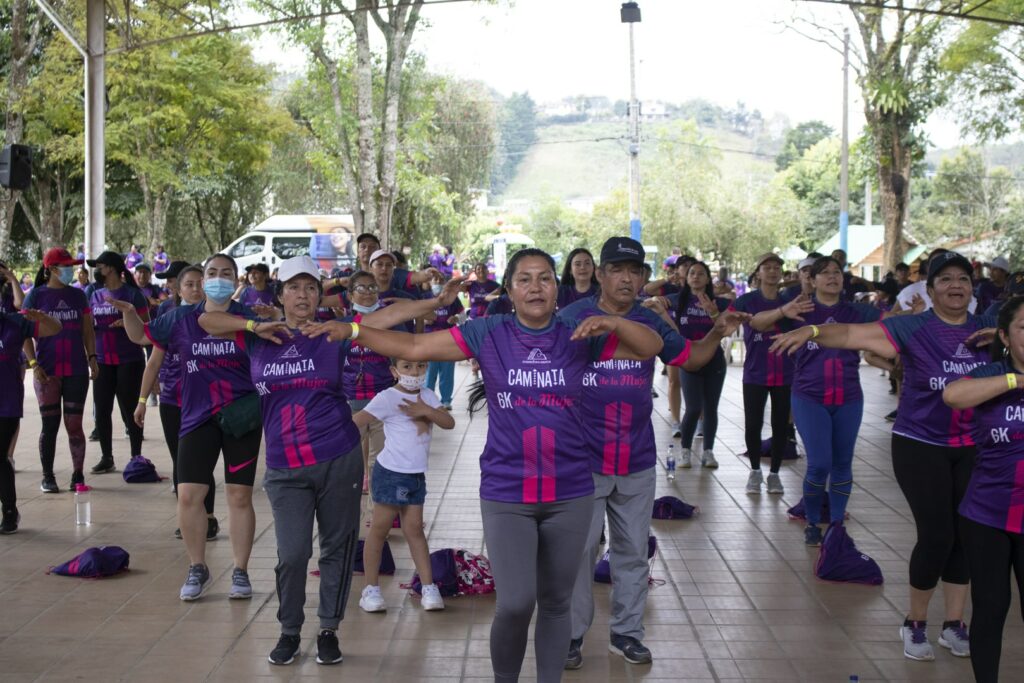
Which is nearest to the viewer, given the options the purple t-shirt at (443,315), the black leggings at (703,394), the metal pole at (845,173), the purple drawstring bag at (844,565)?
the purple drawstring bag at (844,565)

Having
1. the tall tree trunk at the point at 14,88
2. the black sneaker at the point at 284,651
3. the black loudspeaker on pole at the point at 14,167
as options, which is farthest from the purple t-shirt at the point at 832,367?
the tall tree trunk at the point at 14,88

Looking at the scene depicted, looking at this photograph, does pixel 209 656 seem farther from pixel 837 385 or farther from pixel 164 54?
pixel 164 54

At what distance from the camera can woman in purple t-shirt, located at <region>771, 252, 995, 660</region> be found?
5.74 m

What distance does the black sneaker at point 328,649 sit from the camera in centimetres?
589

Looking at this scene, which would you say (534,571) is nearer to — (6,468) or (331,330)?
(331,330)

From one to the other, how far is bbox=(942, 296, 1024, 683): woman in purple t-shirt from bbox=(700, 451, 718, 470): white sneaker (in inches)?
250

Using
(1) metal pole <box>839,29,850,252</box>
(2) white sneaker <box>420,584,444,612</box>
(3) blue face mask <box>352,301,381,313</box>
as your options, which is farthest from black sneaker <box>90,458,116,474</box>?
(1) metal pole <box>839,29,850,252</box>

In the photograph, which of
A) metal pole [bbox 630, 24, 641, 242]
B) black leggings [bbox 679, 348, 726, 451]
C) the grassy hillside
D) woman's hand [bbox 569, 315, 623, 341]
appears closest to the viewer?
woman's hand [bbox 569, 315, 623, 341]

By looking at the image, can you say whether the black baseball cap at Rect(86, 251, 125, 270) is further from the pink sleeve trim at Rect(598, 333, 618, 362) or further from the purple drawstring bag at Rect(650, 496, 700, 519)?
the pink sleeve trim at Rect(598, 333, 618, 362)

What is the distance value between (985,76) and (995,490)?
24328 mm

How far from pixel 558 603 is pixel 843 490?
3.87 m

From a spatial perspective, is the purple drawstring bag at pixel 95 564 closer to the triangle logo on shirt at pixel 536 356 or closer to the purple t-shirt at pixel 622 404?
the purple t-shirt at pixel 622 404

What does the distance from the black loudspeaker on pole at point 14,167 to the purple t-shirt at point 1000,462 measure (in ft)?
37.9

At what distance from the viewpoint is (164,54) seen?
32.5 metres
